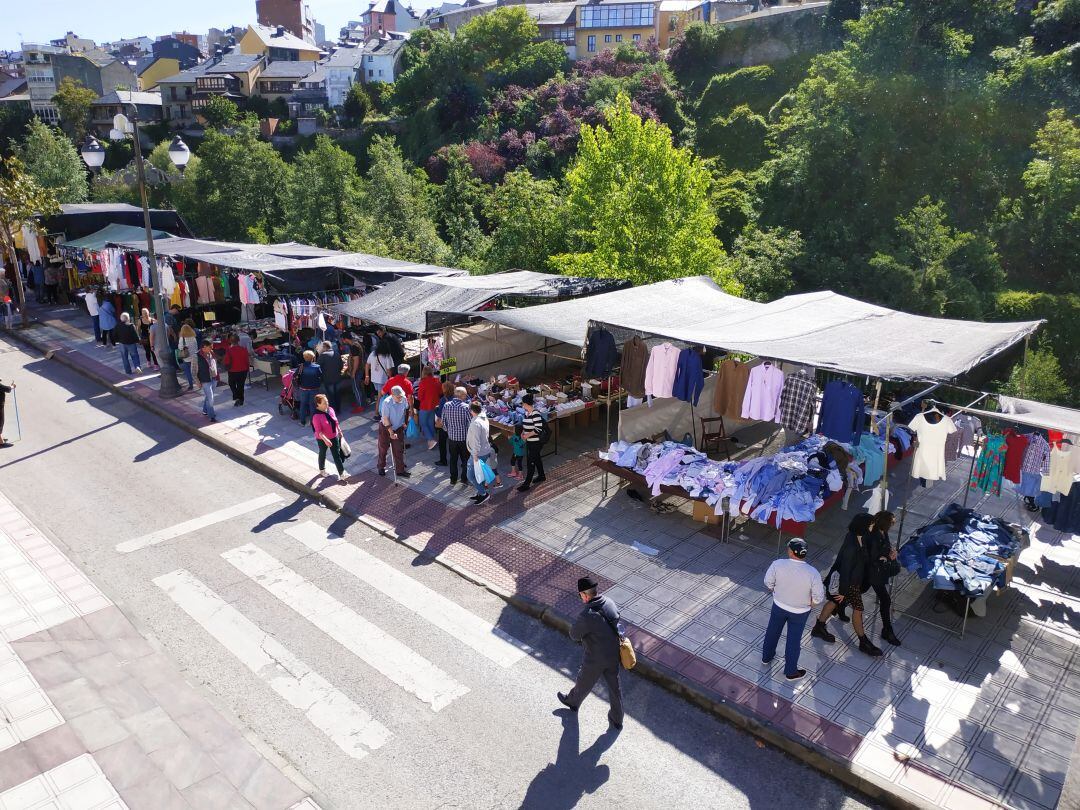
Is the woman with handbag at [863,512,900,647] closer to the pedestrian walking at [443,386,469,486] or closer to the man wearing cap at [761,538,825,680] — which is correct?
the man wearing cap at [761,538,825,680]

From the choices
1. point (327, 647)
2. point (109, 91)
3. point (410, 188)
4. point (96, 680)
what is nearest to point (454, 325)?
point (327, 647)

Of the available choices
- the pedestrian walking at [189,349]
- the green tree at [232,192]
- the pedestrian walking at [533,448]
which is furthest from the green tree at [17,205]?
the green tree at [232,192]

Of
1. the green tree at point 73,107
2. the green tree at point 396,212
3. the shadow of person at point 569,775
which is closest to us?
the shadow of person at point 569,775

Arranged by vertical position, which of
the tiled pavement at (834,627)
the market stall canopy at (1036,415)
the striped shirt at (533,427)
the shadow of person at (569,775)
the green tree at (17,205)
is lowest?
the shadow of person at (569,775)

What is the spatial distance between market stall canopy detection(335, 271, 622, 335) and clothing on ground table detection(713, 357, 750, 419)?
514cm

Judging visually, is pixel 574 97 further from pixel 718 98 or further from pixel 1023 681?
pixel 1023 681

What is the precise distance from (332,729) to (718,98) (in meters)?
65.1

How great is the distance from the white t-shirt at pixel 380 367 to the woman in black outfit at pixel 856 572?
10301 millimetres

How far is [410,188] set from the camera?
46844 millimetres

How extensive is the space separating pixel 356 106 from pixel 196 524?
8096 centimetres

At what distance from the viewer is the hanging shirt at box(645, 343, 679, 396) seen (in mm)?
12180

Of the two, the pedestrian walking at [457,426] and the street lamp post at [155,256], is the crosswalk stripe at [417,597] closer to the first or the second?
the pedestrian walking at [457,426]

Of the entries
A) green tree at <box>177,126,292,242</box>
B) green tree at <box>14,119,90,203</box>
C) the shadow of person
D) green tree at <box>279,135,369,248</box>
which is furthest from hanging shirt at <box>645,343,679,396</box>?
green tree at <box>14,119,90,203</box>

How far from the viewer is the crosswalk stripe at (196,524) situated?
11.1 meters
